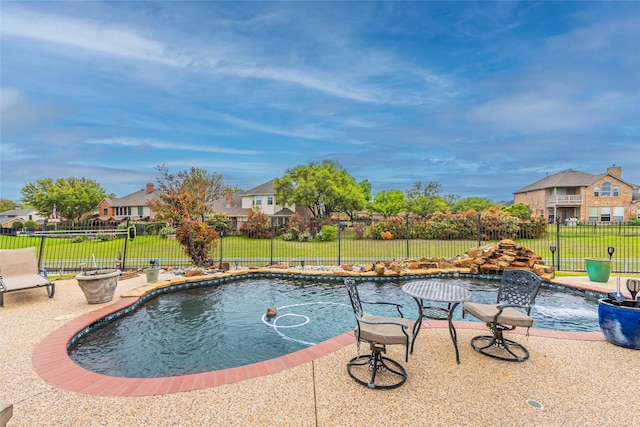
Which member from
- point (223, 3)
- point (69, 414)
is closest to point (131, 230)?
point (69, 414)

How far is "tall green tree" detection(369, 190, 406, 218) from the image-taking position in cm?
3922

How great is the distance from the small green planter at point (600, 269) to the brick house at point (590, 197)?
3288 centimetres

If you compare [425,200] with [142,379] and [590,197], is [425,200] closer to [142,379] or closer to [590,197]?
[590,197]

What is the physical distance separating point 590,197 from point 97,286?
46865 mm

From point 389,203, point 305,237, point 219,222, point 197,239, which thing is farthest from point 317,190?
point 197,239

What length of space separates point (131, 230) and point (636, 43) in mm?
18236

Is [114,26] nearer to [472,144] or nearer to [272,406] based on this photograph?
[272,406]

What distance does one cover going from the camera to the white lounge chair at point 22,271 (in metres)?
6.25

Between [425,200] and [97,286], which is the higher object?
[425,200]

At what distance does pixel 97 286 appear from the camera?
6023 millimetres

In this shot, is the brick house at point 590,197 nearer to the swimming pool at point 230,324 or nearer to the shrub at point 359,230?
the shrub at point 359,230

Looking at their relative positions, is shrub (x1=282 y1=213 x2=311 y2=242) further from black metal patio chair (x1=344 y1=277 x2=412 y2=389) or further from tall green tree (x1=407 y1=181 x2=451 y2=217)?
tall green tree (x1=407 y1=181 x2=451 y2=217)

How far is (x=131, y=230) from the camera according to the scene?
9.82 meters

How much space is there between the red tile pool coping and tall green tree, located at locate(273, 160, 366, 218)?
26678 mm
